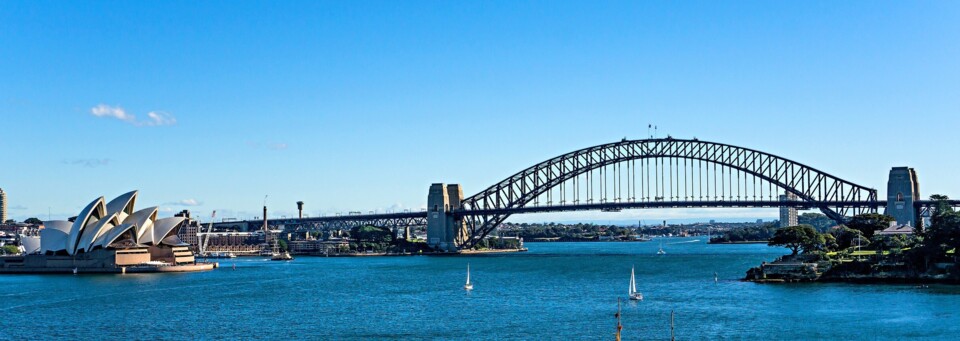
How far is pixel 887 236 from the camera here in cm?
7662

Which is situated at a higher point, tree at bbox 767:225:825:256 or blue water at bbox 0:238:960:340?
tree at bbox 767:225:825:256

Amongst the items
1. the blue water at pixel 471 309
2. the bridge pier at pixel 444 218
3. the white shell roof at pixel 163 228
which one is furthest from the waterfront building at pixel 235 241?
the blue water at pixel 471 309

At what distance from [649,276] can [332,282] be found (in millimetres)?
21259

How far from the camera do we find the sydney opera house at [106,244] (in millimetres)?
89188

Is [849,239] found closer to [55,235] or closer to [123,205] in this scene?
[123,205]

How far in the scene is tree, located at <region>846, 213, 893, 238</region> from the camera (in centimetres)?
8575

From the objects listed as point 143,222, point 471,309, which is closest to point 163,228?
point 143,222

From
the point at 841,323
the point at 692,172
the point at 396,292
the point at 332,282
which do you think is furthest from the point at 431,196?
the point at 841,323

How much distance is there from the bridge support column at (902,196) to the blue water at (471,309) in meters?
34.8

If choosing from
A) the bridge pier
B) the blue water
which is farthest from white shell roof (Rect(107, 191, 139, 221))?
the bridge pier

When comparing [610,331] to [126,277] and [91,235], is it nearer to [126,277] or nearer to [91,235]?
[126,277]

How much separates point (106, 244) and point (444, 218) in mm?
50404

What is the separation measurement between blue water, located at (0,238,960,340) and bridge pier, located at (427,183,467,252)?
2154 inches

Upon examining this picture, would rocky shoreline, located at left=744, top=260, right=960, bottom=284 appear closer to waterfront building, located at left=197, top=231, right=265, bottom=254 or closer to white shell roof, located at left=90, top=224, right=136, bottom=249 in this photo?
white shell roof, located at left=90, top=224, right=136, bottom=249
